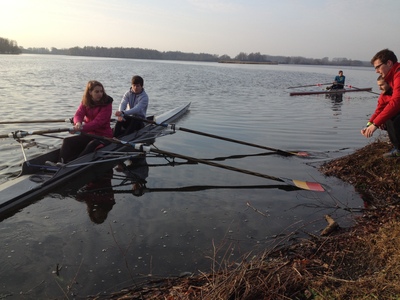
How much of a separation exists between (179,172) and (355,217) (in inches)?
161

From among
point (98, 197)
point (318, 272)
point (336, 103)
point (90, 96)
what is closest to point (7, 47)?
point (336, 103)

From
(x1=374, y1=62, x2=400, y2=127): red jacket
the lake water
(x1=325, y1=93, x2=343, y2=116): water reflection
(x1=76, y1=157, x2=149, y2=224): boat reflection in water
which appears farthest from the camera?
A: (x1=325, y1=93, x2=343, y2=116): water reflection

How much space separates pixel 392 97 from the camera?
612 centimetres

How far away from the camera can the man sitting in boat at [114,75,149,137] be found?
31.9ft

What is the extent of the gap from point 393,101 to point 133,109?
6717mm

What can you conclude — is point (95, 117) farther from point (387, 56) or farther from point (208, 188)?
point (387, 56)

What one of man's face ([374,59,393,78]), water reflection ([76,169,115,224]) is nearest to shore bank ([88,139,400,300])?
water reflection ([76,169,115,224])

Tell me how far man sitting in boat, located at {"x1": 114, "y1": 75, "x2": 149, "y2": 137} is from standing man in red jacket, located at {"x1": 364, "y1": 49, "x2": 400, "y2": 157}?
20.3 ft

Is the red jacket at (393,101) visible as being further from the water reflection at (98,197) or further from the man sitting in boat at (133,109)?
the man sitting in boat at (133,109)

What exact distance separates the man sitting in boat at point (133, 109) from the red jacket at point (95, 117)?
174 cm

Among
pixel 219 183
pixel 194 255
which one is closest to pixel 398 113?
pixel 219 183

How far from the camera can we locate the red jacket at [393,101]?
5.99 meters

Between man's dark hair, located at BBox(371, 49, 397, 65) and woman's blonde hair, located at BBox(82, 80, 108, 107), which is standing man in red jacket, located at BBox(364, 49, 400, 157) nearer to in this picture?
man's dark hair, located at BBox(371, 49, 397, 65)

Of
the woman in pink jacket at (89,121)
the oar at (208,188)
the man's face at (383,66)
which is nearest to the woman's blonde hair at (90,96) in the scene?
the woman in pink jacket at (89,121)
